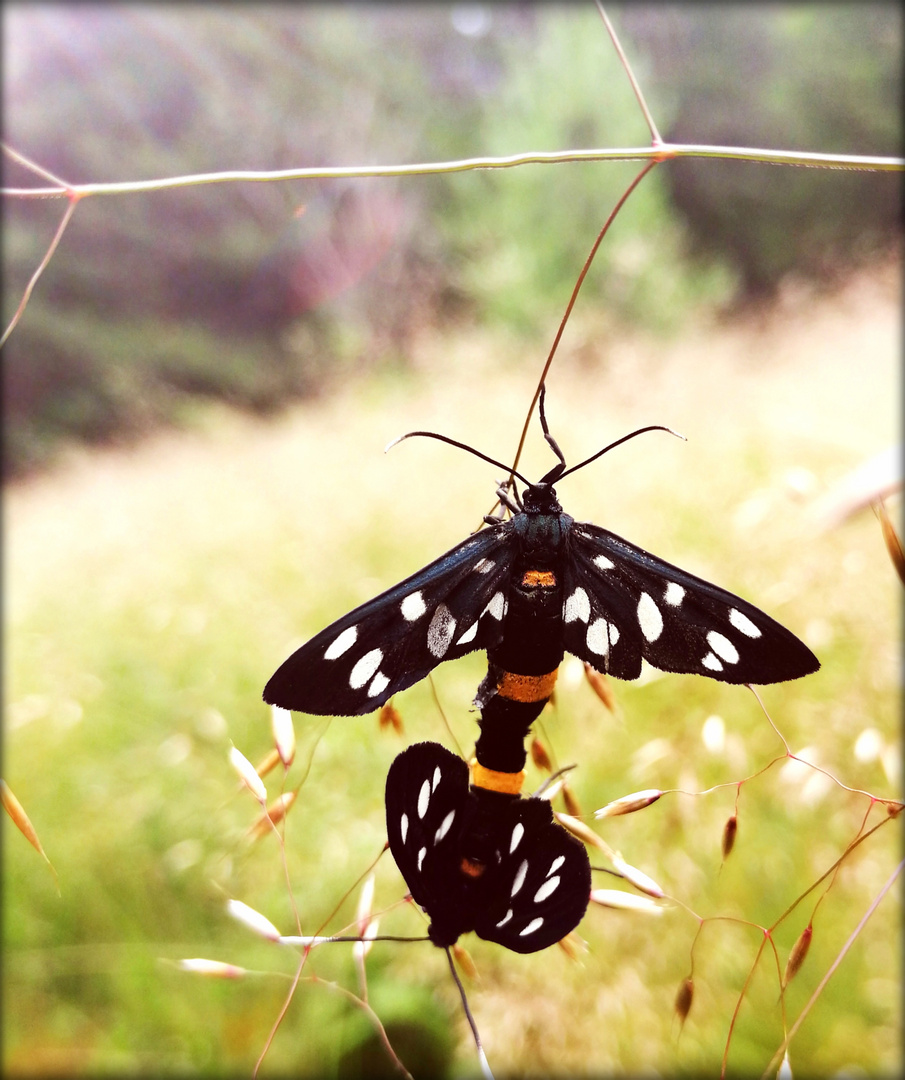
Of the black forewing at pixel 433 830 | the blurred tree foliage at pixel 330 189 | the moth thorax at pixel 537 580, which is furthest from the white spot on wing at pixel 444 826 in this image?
the blurred tree foliage at pixel 330 189

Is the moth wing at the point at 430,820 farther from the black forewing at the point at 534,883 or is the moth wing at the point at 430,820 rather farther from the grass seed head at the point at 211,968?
the grass seed head at the point at 211,968

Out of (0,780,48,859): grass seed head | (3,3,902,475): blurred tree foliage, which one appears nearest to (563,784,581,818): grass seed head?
(0,780,48,859): grass seed head

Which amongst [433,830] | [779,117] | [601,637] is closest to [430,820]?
[433,830]

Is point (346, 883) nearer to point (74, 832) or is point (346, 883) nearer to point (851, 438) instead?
point (74, 832)

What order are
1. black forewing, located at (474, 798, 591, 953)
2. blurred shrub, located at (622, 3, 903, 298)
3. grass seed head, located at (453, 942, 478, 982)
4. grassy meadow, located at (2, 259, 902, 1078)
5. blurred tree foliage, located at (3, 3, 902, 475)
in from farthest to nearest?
blurred shrub, located at (622, 3, 903, 298)
blurred tree foliage, located at (3, 3, 902, 475)
grassy meadow, located at (2, 259, 902, 1078)
grass seed head, located at (453, 942, 478, 982)
black forewing, located at (474, 798, 591, 953)

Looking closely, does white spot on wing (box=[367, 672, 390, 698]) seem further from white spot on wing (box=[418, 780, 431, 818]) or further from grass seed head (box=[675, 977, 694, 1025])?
grass seed head (box=[675, 977, 694, 1025])

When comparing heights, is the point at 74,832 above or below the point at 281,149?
below

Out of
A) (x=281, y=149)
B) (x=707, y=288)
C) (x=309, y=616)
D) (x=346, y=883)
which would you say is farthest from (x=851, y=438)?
(x=281, y=149)
